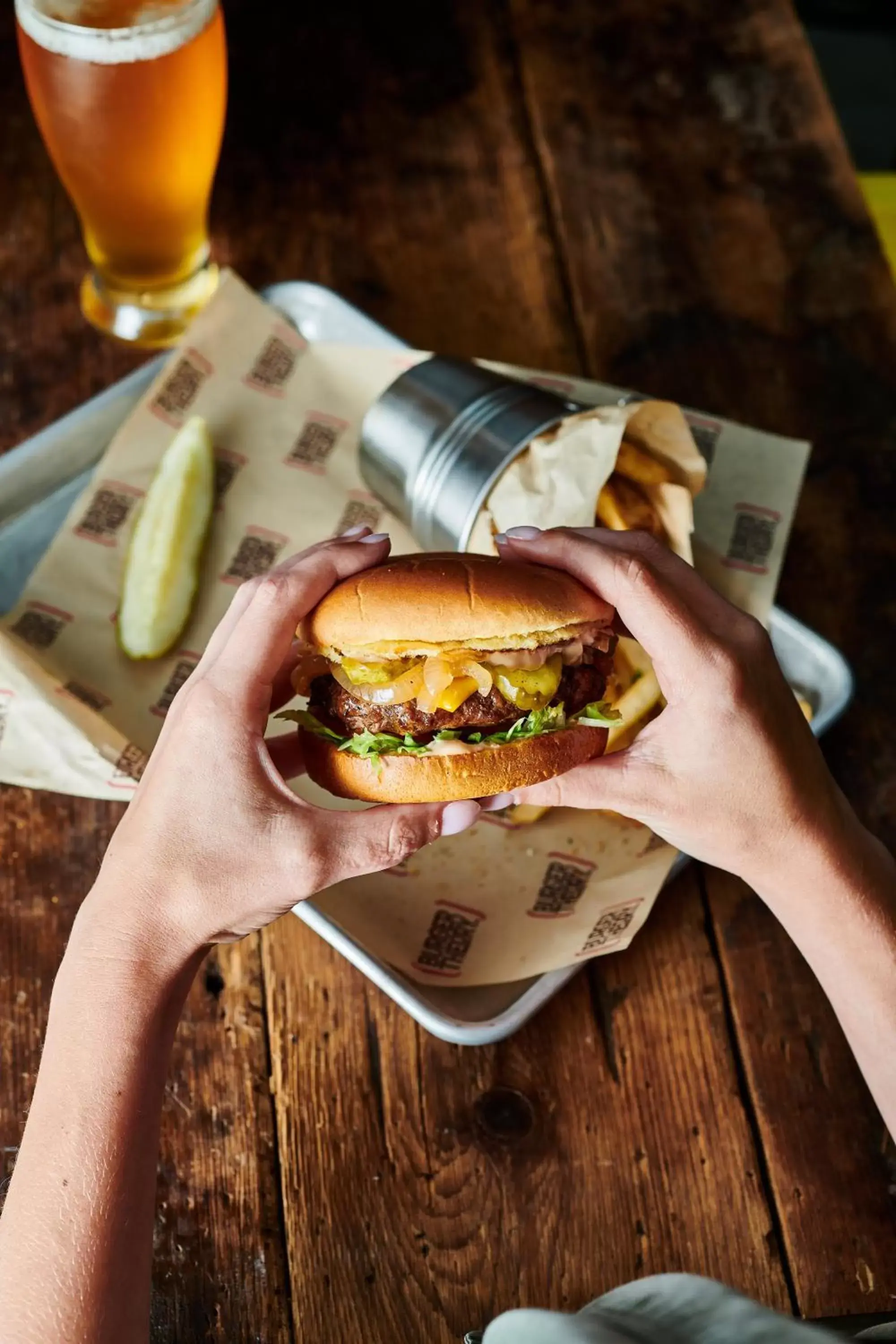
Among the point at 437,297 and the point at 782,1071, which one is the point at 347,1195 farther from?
the point at 437,297

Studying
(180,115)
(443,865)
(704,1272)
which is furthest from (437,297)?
Result: (704,1272)

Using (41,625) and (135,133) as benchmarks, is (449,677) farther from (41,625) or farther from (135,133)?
(135,133)

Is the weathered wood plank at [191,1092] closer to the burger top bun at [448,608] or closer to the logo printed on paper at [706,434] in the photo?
the burger top bun at [448,608]

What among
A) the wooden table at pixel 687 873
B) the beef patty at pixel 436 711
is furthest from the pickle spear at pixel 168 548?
the beef patty at pixel 436 711

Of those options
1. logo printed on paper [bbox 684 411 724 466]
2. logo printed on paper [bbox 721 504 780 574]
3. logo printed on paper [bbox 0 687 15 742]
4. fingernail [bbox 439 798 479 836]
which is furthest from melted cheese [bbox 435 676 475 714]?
logo printed on paper [bbox 684 411 724 466]

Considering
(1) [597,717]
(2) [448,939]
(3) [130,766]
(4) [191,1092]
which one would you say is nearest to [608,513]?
(1) [597,717]

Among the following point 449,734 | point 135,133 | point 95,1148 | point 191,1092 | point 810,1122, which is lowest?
point 810,1122
